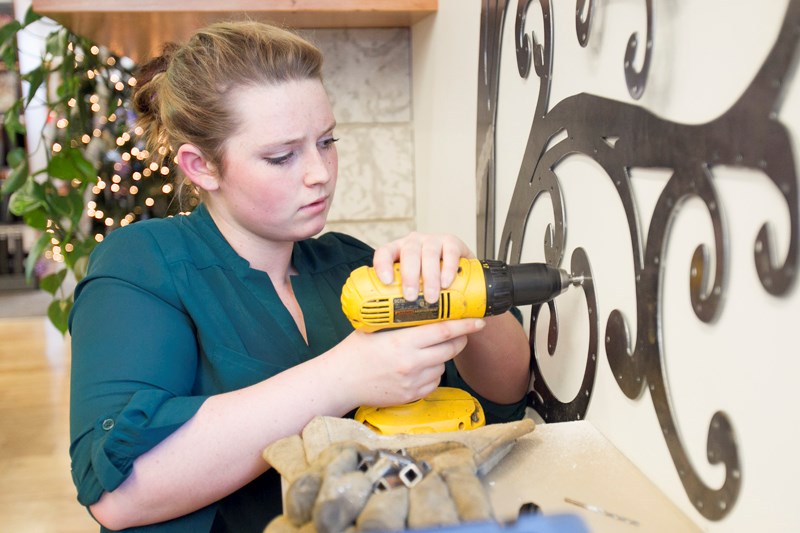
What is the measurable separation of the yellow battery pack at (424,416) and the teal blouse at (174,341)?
150mm

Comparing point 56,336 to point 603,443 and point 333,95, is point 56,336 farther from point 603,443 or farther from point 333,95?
point 603,443

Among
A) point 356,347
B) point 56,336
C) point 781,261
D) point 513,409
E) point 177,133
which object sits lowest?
point 56,336

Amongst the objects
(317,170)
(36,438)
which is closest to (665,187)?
(317,170)

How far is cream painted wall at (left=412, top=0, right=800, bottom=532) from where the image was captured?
658 millimetres

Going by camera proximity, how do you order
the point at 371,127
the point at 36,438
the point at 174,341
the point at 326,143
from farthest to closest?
the point at 36,438 < the point at 371,127 < the point at 326,143 < the point at 174,341

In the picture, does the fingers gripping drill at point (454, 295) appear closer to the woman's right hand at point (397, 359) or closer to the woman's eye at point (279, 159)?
the woman's right hand at point (397, 359)

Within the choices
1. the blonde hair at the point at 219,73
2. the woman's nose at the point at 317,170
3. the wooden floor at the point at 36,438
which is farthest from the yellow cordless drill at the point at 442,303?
the wooden floor at the point at 36,438

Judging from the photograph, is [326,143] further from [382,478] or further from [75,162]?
[75,162]

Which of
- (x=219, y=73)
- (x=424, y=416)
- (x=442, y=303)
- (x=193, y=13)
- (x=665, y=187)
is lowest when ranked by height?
(x=424, y=416)

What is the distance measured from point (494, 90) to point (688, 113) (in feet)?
2.22

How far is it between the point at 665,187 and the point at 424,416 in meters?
0.40

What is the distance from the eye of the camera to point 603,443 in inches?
36.1

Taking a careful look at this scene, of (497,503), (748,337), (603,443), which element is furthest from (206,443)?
(748,337)

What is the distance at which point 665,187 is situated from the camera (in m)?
0.83
